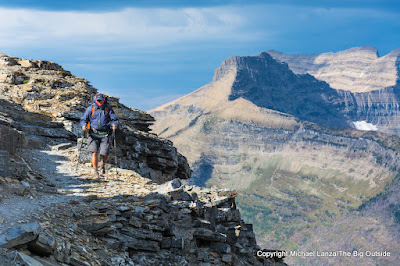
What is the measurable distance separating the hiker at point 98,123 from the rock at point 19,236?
15200mm

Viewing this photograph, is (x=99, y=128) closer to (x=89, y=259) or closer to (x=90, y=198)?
(x=90, y=198)

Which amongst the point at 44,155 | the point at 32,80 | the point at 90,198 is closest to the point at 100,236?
the point at 90,198

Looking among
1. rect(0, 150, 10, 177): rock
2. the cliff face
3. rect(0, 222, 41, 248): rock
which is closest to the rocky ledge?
rect(0, 222, 41, 248): rock

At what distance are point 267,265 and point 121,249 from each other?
1461 centimetres

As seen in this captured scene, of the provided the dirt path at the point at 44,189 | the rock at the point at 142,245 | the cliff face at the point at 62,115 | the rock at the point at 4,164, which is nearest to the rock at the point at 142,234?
the rock at the point at 142,245

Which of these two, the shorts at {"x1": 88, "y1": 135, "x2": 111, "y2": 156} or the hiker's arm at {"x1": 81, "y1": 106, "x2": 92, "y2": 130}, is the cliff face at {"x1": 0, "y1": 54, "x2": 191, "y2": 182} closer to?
the shorts at {"x1": 88, "y1": 135, "x2": 111, "y2": 156}

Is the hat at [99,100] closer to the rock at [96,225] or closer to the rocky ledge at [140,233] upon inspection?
the rocky ledge at [140,233]

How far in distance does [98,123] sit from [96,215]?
32.0 feet

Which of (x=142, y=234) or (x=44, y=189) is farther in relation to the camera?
(x=44, y=189)

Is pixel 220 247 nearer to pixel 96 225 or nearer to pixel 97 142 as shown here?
pixel 96 225

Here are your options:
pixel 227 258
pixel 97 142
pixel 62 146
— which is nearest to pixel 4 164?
pixel 97 142

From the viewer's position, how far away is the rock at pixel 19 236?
13445mm

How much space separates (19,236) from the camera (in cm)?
1370

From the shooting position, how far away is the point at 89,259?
16.7m
